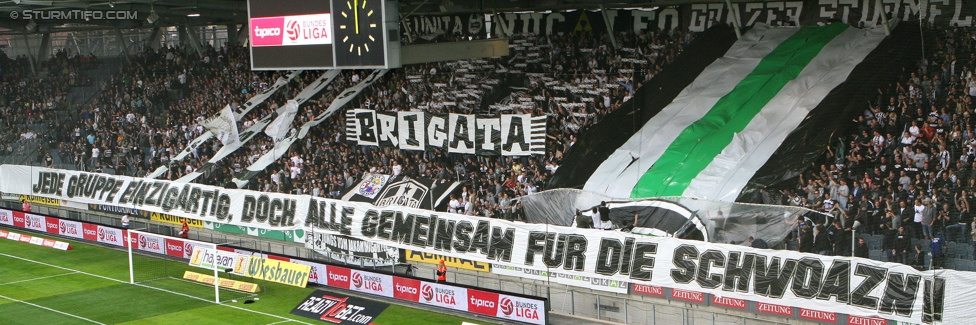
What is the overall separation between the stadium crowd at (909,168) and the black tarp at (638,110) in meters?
6.09

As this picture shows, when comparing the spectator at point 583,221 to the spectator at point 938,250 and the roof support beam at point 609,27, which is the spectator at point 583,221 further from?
the spectator at point 938,250

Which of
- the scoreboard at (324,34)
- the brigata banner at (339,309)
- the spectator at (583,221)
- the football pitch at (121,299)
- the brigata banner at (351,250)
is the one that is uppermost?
the scoreboard at (324,34)

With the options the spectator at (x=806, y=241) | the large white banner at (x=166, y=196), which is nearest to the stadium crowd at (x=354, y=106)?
the large white banner at (x=166, y=196)

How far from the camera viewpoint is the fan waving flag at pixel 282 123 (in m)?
35.9

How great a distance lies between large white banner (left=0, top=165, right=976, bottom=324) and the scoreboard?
6264 millimetres

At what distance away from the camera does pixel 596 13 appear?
3409 centimetres

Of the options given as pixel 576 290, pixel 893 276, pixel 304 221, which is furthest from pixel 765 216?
pixel 304 221

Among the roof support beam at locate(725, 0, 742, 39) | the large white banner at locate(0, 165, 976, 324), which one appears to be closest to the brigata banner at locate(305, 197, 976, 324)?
the large white banner at locate(0, 165, 976, 324)

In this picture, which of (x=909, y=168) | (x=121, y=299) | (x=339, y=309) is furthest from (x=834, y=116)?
(x=121, y=299)

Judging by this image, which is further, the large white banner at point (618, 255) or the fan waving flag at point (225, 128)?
the fan waving flag at point (225, 128)

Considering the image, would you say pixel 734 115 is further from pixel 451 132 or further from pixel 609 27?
pixel 451 132

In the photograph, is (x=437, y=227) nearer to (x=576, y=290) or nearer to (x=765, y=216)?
(x=576, y=290)

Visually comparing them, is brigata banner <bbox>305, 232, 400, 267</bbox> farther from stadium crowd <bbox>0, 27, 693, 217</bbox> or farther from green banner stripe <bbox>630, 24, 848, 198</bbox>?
green banner stripe <bbox>630, 24, 848, 198</bbox>

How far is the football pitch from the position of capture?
88.4 feet
